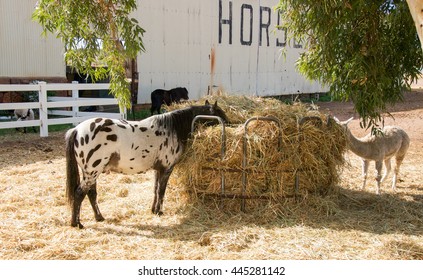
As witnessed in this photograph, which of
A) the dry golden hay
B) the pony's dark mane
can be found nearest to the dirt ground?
the dry golden hay

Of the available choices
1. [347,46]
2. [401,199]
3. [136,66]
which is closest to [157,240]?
[347,46]

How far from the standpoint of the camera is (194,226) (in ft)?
17.2

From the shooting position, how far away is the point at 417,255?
4348mm

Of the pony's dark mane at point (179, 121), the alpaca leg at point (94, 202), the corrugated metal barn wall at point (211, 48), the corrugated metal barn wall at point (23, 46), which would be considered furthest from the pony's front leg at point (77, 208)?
the corrugated metal barn wall at point (211, 48)

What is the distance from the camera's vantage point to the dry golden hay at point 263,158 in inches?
221

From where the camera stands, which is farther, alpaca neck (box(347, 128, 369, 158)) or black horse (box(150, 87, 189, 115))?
black horse (box(150, 87, 189, 115))

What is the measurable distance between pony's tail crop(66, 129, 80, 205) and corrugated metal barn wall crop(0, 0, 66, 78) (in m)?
9.12

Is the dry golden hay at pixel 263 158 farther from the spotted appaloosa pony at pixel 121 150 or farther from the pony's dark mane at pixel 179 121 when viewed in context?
the spotted appaloosa pony at pixel 121 150

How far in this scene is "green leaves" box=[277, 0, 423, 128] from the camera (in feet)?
17.1

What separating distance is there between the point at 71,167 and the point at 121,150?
0.63m

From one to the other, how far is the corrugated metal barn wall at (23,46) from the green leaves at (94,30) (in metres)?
8.36

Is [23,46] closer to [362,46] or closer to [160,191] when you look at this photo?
[160,191]

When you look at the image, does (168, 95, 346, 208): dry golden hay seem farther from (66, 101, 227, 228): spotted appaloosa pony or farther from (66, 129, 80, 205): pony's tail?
(66, 129, 80, 205): pony's tail

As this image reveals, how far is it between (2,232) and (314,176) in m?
3.86
